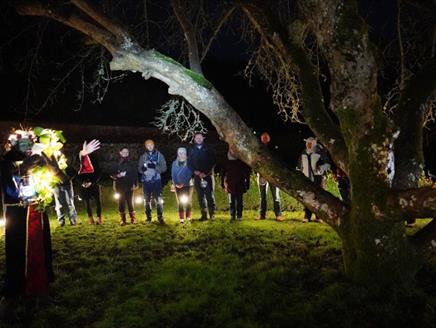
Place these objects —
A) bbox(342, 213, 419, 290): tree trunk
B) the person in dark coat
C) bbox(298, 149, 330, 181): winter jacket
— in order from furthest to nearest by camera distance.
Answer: the person in dark coat → bbox(298, 149, 330, 181): winter jacket → bbox(342, 213, 419, 290): tree trunk

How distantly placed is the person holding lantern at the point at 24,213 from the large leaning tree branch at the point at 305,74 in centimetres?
346

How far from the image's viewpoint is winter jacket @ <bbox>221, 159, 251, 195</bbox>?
32.7ft

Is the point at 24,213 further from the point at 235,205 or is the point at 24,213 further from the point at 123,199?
the point at 235,205

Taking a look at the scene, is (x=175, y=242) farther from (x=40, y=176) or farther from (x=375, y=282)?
(x=375, y=282)

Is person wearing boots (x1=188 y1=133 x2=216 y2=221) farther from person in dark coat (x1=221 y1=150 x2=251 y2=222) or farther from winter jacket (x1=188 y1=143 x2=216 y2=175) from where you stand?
person in dark coat (x1=221 y1=150 x2=251 y2=222)

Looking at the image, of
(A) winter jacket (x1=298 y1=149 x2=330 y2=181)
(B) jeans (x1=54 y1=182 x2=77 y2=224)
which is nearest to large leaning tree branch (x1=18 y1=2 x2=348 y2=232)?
(A) winter jacket (x1=298 y1=149 x2=330 y2=181)

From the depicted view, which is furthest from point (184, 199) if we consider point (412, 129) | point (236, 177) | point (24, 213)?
point (412, 129)

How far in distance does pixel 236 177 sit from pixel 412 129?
4953 millimetres

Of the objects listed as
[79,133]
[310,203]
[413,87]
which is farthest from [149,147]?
[79,133]

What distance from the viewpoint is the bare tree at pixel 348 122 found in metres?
5.00

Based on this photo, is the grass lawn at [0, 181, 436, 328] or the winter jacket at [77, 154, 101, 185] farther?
the winter jacket at [77, 154, 101, 185]

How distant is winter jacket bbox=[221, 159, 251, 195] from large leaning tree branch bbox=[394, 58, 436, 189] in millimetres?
4794

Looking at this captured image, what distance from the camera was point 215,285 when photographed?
5.78 m

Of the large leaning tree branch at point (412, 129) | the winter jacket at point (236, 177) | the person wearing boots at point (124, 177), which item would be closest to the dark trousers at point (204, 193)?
the winter jacket at point (236, 177)
